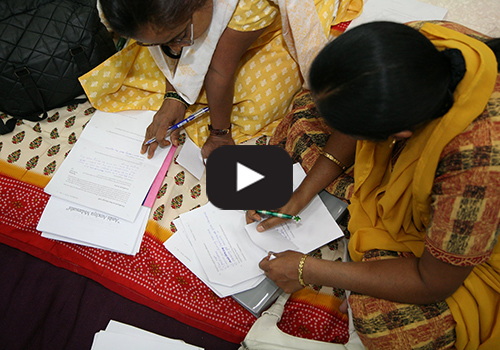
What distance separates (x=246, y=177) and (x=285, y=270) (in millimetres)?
299

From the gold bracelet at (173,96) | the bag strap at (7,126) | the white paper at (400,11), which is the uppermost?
the white paper at (400,11)

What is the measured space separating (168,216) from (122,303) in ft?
1.09

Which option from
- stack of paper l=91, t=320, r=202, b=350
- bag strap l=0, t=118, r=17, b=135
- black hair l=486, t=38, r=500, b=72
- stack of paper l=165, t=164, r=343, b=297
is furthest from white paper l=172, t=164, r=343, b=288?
bag strap l=0, t=118, r=17, b=135

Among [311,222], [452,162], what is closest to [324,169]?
[311,222]

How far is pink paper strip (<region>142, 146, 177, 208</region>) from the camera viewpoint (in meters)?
1.36

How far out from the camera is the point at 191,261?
124cm

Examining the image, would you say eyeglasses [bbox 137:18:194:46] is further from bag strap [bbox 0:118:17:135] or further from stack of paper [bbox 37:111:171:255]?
bag strap [bbox 0:118:17:135]

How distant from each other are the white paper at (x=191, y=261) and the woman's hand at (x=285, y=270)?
7 centimetres

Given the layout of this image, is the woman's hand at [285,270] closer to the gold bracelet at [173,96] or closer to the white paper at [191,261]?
the white paper at [191,261]

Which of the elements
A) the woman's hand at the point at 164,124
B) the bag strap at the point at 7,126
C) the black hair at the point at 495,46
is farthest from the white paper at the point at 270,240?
the bag strap at the point at 7,126

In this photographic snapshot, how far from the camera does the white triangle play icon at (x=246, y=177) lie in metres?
1.12

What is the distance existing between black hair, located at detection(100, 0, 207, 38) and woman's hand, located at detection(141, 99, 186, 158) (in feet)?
1.54

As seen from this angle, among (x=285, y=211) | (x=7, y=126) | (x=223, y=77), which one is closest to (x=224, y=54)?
→ (x=223, y=77)

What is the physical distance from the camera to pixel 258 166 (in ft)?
4.01
